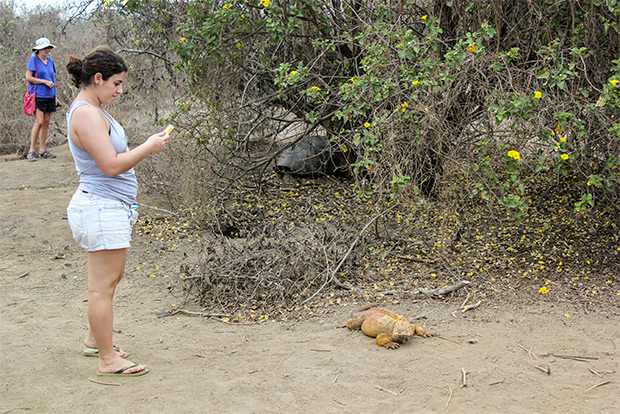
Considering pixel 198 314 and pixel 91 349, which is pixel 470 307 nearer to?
pixel 198 314

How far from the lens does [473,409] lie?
8.75ft

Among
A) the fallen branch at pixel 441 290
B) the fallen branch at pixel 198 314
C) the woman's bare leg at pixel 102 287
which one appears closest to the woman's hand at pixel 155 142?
the woman's bare leg at pixel 102 287

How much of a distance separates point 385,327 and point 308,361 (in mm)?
475

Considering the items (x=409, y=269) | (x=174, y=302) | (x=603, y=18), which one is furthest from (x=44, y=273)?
(x=603, y=18)

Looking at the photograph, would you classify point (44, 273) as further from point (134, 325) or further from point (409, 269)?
point (409, 269)

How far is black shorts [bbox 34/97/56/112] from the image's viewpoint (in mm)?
7473

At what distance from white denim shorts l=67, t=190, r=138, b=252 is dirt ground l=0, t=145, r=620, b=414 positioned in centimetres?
70

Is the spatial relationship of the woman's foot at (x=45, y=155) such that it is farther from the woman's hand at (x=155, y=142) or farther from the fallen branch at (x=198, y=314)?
the woman's hand at (x=155, y=142)

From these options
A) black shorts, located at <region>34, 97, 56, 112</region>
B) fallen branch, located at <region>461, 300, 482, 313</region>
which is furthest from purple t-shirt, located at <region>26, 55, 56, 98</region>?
fallen branch, located at <region>461, 300, 482, 313</region>

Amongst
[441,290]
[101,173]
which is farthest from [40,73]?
[441,290]

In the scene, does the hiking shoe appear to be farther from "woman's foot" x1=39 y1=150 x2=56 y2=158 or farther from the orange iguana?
the orange iguana

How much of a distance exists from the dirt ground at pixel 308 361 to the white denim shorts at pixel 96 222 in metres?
0.70

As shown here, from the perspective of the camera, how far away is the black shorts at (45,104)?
7.47 metres

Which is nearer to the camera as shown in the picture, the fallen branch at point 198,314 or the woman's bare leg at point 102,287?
the woman's bare leg at point 102,287
